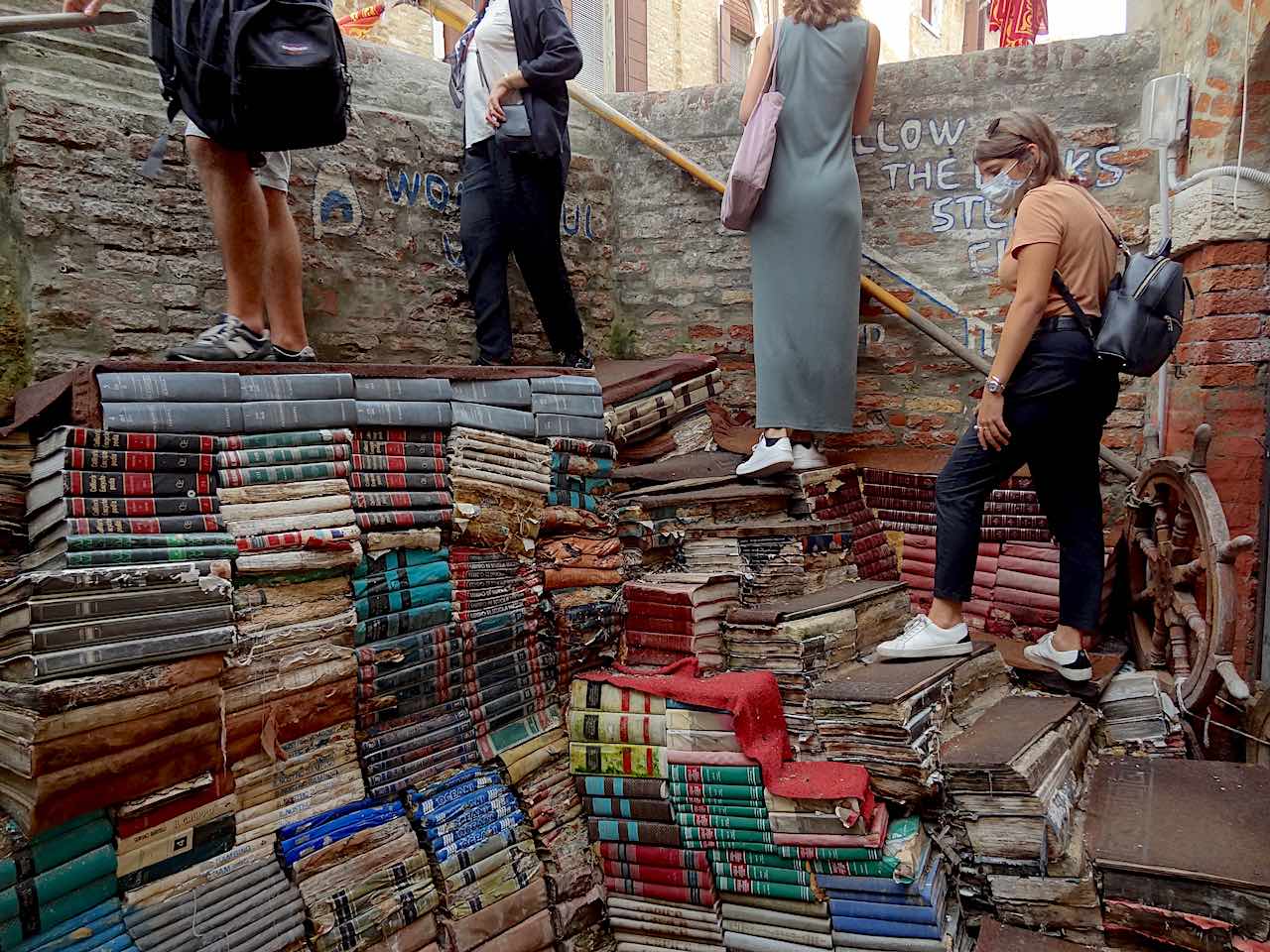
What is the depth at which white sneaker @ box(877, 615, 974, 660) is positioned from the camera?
9.41 feet

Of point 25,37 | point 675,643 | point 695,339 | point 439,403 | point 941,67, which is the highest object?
point 941,67

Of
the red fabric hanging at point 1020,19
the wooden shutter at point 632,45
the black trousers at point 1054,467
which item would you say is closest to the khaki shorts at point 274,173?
the black trousers at point 1054,467

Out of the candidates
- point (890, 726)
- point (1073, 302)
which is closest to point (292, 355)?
point (890, 726)

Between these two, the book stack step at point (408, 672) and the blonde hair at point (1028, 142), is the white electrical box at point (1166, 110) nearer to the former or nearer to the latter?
the blonde hair at point (1028, 142)

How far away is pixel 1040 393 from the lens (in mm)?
2592

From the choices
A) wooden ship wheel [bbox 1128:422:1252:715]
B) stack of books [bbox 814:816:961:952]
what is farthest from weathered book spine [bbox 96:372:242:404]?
wooden ship wheel [bbox 1128:422:1252:715]

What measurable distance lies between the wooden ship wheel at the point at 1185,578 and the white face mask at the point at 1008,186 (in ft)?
3.26

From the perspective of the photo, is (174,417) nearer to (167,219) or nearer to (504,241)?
(167,219)

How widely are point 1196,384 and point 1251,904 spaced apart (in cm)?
196

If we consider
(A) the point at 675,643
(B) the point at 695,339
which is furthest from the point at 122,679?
(B) the point at 695,339

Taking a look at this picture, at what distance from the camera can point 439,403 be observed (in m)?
2.70

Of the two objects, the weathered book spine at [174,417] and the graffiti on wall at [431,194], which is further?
the graffiti on wall at [431,194]

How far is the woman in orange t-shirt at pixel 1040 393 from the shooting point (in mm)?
2533

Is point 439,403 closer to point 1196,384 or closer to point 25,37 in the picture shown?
point 25,37
